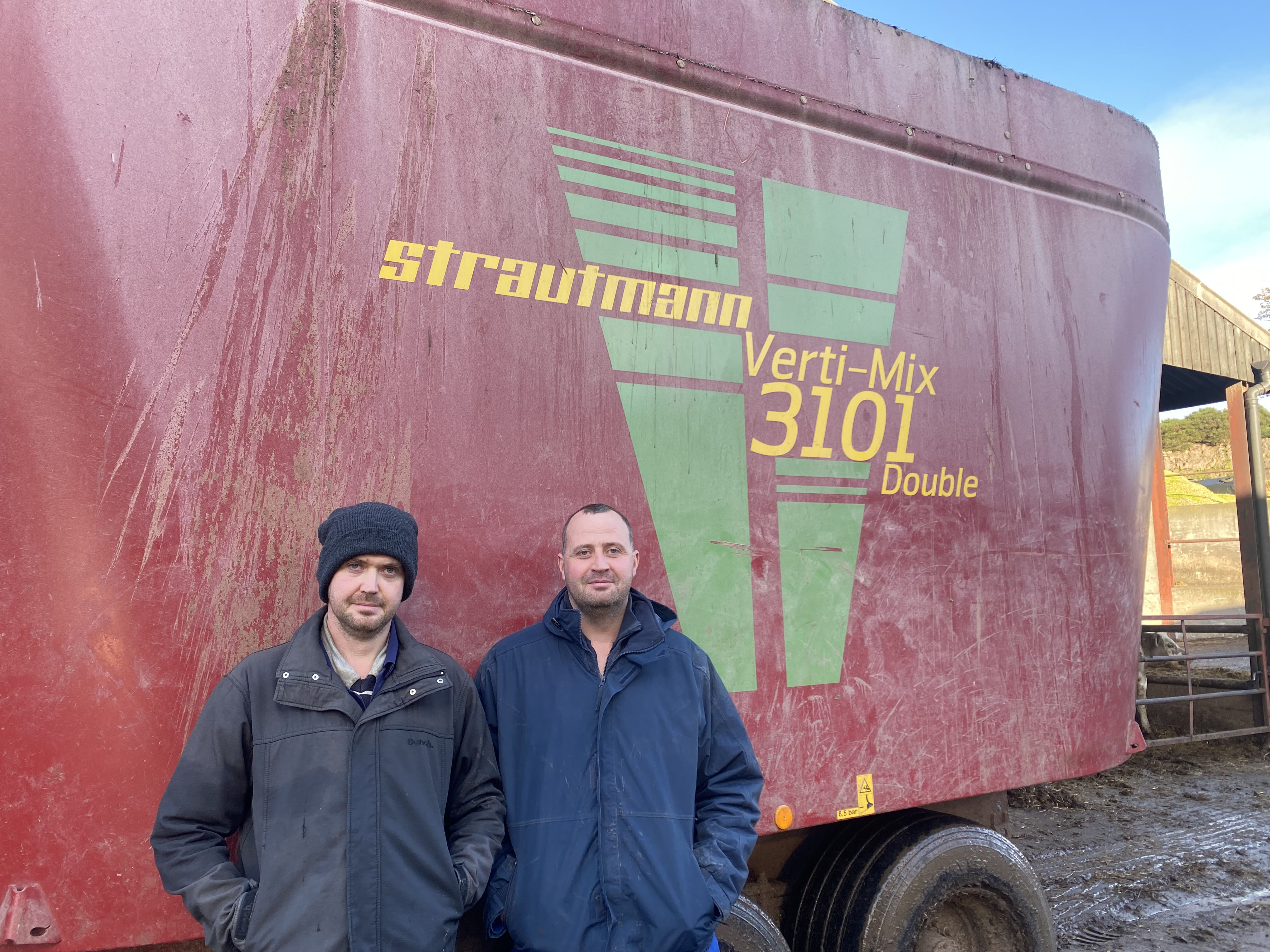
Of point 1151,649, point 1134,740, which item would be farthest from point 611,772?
point 1151,649

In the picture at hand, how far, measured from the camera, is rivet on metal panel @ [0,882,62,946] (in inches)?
61.4

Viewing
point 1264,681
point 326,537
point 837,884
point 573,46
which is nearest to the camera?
point 326,537

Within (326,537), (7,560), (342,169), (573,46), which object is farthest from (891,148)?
(7,560)

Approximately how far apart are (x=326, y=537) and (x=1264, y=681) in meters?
6.70

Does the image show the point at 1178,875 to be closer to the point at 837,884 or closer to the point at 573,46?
the point at 837,884

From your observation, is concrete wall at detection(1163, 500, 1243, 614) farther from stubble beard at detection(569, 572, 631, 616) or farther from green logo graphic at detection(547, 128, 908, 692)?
stubble beard at detection(569, 572, 631, 616)

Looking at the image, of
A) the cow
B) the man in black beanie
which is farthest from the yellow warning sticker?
the cow

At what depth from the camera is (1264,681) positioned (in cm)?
608

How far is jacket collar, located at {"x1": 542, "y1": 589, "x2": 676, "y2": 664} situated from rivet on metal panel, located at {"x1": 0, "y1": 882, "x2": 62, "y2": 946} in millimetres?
1041

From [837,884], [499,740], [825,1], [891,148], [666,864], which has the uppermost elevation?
[825,1]

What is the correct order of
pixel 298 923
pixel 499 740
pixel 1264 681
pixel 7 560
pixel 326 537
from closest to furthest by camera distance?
pixel 298 923 → pixel 7 560 → pixel 326 537 → pixel 499 740 → pixel 1264 681

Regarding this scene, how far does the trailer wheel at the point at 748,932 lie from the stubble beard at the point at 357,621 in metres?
1.23

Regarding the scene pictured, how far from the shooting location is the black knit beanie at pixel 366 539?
1.67m

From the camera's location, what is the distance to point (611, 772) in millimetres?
1837
